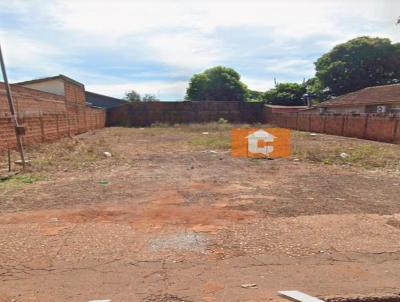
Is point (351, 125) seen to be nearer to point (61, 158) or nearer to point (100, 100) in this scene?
point (61, 158)

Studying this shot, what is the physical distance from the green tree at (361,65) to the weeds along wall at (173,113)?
890 centimetres

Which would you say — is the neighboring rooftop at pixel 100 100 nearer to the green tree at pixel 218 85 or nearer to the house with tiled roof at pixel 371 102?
the green tree at pixel 218 85

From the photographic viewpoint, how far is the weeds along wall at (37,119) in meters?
10.5

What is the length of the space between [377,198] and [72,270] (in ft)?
16.7

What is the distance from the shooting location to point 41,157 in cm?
1032

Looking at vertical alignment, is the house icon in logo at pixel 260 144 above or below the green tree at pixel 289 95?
below

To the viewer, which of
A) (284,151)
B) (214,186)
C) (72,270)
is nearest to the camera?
(72,270)

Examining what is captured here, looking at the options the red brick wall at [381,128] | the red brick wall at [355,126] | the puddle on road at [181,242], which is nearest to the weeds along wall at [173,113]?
the red brick wall at [355,126]

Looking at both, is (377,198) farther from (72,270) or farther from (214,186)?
(72,270)

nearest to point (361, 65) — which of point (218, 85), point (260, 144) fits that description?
point (218, 85)

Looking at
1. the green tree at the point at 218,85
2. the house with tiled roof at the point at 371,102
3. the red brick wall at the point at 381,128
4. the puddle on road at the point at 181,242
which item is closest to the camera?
the puddle on road at the point at 181,242

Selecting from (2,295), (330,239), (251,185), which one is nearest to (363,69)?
(251,185)

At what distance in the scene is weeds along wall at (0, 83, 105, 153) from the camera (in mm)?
10477

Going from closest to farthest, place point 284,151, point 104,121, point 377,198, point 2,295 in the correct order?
point 2,295
point 377,198
point 284,151
point 104,121
